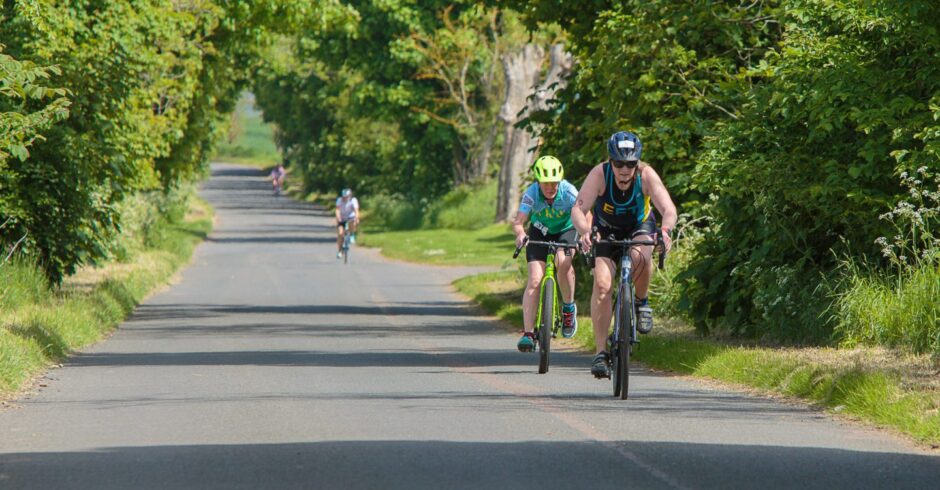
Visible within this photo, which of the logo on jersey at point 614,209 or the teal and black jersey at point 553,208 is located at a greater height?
the logo on jersey at point 614,209

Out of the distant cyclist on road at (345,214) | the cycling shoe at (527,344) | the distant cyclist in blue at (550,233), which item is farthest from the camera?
the distant cyclist on road at (345,214)

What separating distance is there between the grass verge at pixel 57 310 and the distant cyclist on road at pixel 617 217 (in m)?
4.51

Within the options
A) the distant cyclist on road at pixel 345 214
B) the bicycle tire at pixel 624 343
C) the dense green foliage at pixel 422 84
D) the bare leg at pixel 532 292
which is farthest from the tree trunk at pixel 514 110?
the bicycle tire at pixel 624 343

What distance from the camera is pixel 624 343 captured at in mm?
11617

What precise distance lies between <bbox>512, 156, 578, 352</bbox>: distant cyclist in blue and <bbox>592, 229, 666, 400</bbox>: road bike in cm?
213

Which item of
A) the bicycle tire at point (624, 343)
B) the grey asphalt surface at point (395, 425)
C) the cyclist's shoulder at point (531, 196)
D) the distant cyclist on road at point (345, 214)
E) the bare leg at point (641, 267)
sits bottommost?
the distant cyclist on road at point (345, 214)

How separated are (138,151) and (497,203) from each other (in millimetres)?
30102

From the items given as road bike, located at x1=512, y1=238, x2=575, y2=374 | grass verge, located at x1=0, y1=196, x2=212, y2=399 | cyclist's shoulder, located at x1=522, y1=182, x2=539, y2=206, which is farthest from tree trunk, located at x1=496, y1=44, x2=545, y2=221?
road bike, located at x1=512, y1=238, x2=575, y2=374

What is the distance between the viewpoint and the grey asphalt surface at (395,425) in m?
8.25

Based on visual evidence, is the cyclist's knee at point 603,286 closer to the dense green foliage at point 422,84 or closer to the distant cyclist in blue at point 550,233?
the distant cyclist in blue at point 550,233

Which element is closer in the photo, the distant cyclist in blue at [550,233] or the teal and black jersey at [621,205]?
the teal and black jersey at [621,205]

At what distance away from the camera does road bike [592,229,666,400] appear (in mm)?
11648

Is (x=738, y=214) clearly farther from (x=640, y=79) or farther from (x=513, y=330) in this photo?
(x=513, y=330)

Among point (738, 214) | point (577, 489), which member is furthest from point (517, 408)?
point (738, 214)
